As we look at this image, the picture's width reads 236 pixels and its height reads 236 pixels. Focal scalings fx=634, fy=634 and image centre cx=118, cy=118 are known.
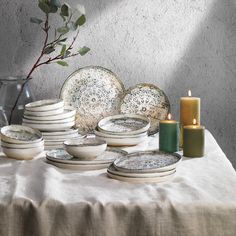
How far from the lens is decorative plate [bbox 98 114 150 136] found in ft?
6.84

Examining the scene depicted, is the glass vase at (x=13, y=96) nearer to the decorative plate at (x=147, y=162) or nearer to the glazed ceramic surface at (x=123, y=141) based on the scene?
the glazed ceramic surface at (x=123, y=141)

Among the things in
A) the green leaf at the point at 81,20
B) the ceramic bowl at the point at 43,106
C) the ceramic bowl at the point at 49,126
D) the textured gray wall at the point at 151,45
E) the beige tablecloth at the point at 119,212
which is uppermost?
the green leaf at the point at 81,20

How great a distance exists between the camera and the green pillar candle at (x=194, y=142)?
192 centimetres

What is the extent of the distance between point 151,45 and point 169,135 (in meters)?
0.56

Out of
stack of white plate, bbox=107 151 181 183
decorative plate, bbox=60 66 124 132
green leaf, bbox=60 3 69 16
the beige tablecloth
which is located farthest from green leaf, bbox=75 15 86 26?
the beige tablecloth

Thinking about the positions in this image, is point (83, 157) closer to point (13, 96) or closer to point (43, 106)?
point (43, 106)

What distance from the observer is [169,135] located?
198 cm

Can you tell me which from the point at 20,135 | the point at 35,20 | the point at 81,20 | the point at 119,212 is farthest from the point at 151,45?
A: the point at 119,212

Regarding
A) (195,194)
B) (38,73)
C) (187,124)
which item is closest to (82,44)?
(38,73)

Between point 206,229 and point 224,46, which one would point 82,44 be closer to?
point 224,46

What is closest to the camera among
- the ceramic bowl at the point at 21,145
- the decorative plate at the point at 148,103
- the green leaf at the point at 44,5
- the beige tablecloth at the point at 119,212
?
→ the beige tablecloth at the point at 119,212

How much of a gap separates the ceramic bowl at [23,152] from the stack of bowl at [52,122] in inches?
5.6

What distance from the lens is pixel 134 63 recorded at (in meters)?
2.44

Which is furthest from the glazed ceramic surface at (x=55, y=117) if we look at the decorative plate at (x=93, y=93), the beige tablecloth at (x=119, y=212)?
the beige tablecloth at (x=119, y=212)
